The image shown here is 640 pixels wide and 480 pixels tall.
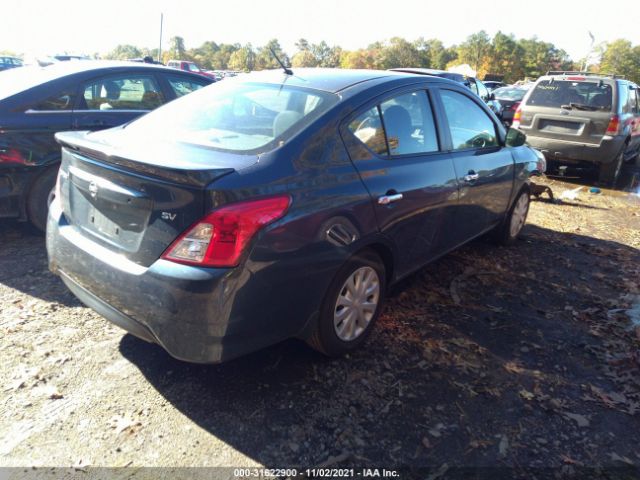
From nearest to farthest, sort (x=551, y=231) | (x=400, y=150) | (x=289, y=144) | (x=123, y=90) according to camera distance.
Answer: (x=289, y=144), (x=400, y=150), (x=123, y=90), (x=551, y=231)

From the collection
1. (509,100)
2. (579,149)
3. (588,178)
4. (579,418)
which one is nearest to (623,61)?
(509,100)

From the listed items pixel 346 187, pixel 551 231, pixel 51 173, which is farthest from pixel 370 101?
pixel 551 231

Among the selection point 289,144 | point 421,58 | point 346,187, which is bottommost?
point 346,187

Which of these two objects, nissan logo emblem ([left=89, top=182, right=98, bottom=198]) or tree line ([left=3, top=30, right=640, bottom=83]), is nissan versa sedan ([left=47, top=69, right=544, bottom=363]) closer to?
nissan logo emblem ([left=89, top=182, right=98, bottom=198])

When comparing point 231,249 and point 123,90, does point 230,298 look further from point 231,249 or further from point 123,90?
point 123,90

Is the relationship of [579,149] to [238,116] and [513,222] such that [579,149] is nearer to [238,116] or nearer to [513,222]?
[513,222]

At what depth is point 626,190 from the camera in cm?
905

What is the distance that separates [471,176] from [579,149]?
19.6 ft

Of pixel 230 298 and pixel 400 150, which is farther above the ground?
pixel 400 150

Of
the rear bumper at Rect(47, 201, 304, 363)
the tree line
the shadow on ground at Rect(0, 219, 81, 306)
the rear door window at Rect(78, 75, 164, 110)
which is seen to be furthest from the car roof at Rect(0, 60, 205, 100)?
the tree line

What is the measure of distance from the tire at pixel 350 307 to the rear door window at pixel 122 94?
11.7 feet

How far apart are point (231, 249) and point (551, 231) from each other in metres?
5.13

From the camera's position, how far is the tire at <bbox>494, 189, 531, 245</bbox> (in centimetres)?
522

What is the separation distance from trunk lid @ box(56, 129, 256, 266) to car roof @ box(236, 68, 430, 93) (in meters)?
0.96
